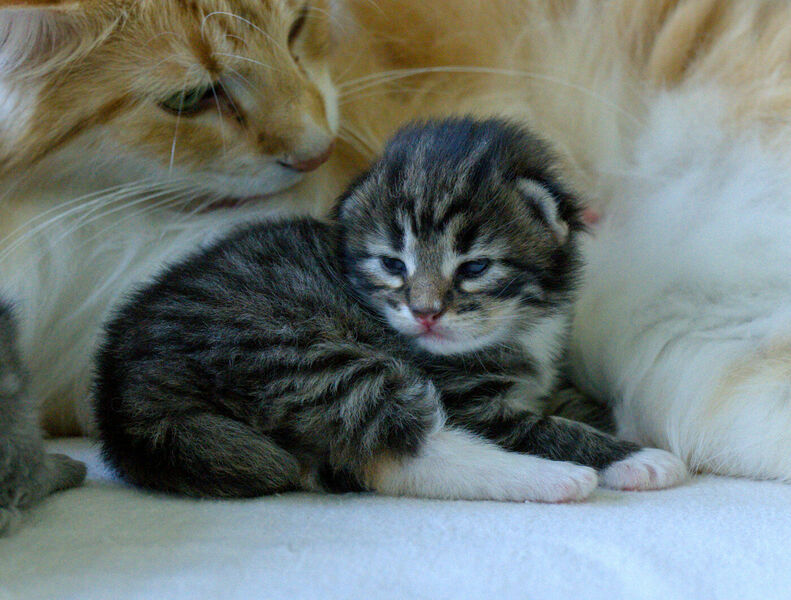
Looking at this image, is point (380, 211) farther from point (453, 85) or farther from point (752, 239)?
point (752, 239)

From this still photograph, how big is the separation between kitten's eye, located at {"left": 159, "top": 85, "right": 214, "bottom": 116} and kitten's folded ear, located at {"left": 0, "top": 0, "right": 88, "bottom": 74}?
13 centimetres

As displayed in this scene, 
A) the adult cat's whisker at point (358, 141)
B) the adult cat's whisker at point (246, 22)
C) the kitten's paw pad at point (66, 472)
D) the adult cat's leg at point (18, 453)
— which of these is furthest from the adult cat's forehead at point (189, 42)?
the kitten's paw pad at point (66, 472)

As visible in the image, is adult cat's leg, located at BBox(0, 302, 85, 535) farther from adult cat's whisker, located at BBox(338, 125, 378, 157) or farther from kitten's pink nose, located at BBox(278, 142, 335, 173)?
adult cat's whisker, located at BBox(338, 125, 378, 157)

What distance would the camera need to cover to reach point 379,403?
1.09 meters

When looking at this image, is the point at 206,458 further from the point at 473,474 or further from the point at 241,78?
the point at 241,78

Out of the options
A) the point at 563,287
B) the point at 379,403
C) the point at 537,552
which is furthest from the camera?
the point at 563,287

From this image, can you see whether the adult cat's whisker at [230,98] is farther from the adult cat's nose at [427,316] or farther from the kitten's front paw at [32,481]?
the kitten's front paw at [32,481]

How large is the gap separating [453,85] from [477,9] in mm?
146

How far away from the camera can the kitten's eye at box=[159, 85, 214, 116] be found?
1230 mm

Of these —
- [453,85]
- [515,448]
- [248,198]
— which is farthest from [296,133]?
[515,448]

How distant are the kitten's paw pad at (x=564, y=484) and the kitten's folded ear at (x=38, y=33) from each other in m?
0.85

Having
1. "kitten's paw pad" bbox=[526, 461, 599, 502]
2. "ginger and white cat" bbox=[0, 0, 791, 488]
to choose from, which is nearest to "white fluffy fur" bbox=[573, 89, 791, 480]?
"ginger and white cat" bbox=[0, 0, 791, 488]

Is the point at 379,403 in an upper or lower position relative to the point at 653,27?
lower

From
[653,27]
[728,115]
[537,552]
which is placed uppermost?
[653,27]
